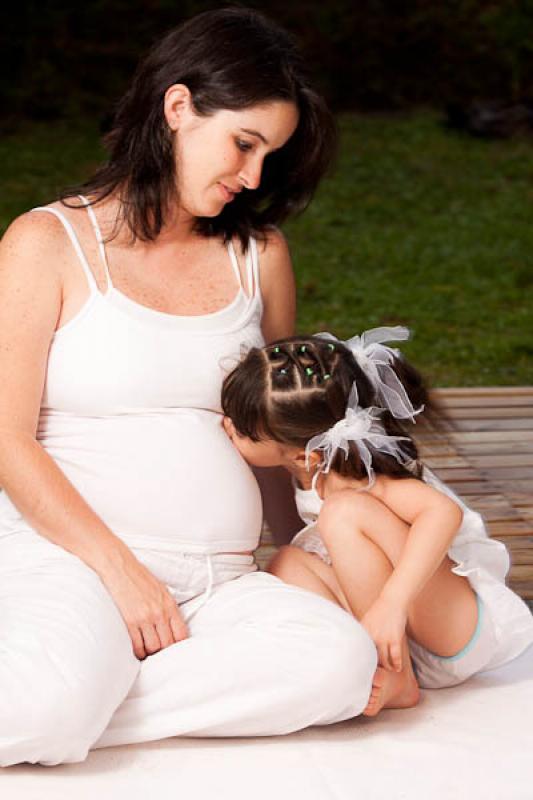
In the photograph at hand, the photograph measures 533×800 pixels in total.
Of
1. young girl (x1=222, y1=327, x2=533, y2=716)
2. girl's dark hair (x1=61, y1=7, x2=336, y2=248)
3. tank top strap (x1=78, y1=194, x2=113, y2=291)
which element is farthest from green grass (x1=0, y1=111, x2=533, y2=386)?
tank top strap (x1=78, y1=194, x2=113, y2=291)

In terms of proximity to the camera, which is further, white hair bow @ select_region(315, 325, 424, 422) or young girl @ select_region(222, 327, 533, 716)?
white hair bow @ select_region(315, 325, 424, 422)

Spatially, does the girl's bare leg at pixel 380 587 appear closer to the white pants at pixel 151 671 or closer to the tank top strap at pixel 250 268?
the white pants at pixel 151 671

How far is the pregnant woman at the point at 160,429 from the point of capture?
2.31 metres

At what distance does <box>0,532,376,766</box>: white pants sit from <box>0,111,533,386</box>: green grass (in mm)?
3446

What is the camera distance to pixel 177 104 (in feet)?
8.47

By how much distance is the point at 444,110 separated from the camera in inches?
439

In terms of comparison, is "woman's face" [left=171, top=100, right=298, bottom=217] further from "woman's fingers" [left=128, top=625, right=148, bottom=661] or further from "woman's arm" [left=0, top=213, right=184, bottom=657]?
"woman's fingers" [left=128, top=625, right=148, bottom=661]

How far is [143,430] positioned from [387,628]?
20.9 inches

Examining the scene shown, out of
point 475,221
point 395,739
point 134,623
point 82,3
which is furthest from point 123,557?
point 82,3

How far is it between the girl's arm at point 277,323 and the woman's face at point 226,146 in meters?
0.21

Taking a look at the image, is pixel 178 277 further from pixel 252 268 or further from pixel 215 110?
pixel 215 110

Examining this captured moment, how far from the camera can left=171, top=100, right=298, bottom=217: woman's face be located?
8.34 feet

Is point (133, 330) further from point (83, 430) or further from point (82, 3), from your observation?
point (82, 3)

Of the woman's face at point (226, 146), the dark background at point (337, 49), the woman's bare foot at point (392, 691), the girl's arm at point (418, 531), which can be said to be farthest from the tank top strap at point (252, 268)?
the dark background at point (337, 49)
